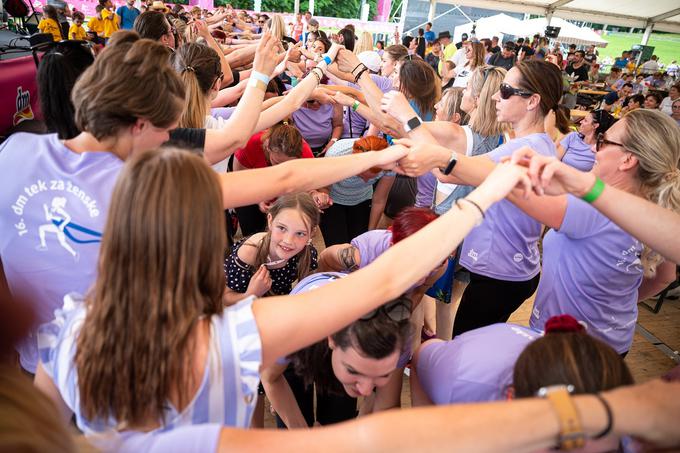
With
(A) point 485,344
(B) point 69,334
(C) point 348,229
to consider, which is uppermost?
(B) point 69,334

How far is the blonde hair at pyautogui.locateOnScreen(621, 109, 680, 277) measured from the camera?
1.64m

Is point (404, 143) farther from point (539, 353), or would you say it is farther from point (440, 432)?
point (440, 432)

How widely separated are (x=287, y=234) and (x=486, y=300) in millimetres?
1142

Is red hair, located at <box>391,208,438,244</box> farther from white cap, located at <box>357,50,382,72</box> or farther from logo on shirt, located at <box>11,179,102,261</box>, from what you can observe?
white cap, located at <box>357,50,382,72</box>

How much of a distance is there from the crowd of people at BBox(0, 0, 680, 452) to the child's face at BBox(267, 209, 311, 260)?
1 cm

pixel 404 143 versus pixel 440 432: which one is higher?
pixel 404 143

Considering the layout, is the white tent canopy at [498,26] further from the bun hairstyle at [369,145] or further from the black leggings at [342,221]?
the bun hairstyle at [369,145]

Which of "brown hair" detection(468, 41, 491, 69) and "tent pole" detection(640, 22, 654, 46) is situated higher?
"tent pole" detection(640, 22, 654, 46)

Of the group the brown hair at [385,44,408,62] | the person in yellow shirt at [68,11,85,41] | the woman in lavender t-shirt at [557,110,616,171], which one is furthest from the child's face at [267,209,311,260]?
the person in yellow shirt at [68,11,85,41]

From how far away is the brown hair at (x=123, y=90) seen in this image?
1.27m

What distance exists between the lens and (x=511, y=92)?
2.25 m

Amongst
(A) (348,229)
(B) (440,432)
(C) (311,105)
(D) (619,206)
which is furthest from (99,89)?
(C) (311,105)

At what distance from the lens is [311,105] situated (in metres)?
3.77

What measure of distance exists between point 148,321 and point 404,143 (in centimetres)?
115
